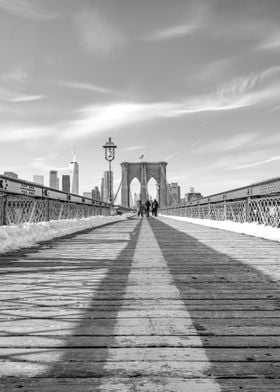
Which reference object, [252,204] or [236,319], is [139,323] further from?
[252,204]

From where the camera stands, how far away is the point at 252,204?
10.7m

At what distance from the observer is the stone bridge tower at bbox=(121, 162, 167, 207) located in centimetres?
10025

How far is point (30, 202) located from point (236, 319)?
26.4ft

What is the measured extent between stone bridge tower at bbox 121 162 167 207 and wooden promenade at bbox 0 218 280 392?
95370 millimetres

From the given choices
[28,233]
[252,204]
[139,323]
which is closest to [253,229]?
[252,204]

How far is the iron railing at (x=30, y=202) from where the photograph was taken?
316 inches

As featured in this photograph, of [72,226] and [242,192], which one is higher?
[242,192]

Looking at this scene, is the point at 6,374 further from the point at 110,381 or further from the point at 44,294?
the point at 44,294

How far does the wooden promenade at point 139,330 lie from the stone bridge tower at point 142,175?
95.4 meters

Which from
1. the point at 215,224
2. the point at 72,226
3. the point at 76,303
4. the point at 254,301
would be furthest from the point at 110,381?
the point at 215,224

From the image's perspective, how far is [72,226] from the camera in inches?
494

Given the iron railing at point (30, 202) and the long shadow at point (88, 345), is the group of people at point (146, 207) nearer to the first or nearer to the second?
the iron railing at point (30, 202)

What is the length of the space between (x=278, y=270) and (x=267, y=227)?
4699mm

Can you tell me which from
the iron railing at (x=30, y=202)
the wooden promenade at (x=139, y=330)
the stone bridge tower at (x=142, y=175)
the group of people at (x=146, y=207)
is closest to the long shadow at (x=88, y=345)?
the wooden promenade at (x=139, y=330)
